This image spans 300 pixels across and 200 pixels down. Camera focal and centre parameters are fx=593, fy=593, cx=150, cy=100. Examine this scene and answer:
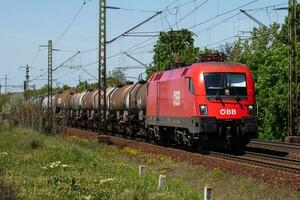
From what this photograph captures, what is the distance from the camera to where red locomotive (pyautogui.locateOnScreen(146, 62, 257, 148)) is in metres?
21.3

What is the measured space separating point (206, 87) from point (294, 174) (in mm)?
6546

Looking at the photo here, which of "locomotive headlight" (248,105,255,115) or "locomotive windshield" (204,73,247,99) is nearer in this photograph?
"locomotive windshield" (204,73,247,99)

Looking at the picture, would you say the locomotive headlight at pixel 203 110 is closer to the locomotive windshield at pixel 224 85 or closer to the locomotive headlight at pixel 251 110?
the locomotive windshield at pixel 224 85

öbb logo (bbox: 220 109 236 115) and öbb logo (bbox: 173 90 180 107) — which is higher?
öbb logo (bbox: 173 90 180 107)

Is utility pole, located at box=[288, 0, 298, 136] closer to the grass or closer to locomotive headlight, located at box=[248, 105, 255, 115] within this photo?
locomotive headlight, located at box=[248, 105, 255, 115]

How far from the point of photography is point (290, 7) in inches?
1283

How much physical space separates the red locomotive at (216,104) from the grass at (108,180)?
2.28 meters

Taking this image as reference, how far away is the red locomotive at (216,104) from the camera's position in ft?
69.9

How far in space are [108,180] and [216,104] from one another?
31.3ft

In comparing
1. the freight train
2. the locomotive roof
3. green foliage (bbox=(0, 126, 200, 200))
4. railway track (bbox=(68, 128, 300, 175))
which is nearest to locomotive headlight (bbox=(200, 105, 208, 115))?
the freight train

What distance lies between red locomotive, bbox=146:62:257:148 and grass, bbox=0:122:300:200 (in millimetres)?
2281

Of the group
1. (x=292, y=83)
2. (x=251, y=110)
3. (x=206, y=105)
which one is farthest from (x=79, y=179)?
(x=292, y=83)

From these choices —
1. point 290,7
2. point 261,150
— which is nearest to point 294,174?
point 261,150

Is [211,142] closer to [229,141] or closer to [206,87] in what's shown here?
[229,141]
